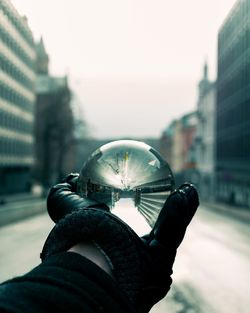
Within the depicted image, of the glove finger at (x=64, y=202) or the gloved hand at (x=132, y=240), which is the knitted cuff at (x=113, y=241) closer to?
the gloved hand at (x=132, y=240)

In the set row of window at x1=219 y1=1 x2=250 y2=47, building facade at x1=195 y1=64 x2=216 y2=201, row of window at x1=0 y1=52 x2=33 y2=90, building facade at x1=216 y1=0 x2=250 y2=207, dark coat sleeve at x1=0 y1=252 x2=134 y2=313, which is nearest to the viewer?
dark coat sleeve at x1=0 y1=252 x2=134 y2=313

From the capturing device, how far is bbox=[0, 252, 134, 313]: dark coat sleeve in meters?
1.00

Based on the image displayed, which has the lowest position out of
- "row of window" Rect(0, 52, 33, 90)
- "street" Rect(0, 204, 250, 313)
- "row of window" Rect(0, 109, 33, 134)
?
"street" Rect(0, 204, 250, 313)

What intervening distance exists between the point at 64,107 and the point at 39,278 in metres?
75.7

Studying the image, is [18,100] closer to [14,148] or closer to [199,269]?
[14,148]

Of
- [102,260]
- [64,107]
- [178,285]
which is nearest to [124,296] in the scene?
[102,260]

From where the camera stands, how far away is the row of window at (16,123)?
4425 centimetres

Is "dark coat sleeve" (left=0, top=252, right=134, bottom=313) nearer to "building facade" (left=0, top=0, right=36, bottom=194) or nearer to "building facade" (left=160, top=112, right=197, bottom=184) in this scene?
"building facade" (left=0, top=0, right=36, bottom=194)

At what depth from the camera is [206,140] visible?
6800cm

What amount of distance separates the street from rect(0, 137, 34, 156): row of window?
27.1 metres

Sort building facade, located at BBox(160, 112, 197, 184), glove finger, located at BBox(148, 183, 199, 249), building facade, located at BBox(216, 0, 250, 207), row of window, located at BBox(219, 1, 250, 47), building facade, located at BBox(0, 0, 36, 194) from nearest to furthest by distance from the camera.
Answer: glove finger, located at BBox(148, 183, 199, 249) < row of window, located at BBox(219, 1, 250, 47) < building facade, located at BBox(216, 0, 250, 207) < building facade, located at BBox(0, 0, 36, 194) < building facade, located at BBox(160, 112, 197, 184)

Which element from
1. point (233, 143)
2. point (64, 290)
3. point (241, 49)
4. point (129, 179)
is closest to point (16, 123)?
point (233, 143)

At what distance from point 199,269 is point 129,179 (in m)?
10.8

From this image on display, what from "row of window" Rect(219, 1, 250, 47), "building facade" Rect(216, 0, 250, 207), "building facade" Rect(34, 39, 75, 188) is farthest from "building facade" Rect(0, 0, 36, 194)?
"row of window" Rect(219, 1, 250, 47)
